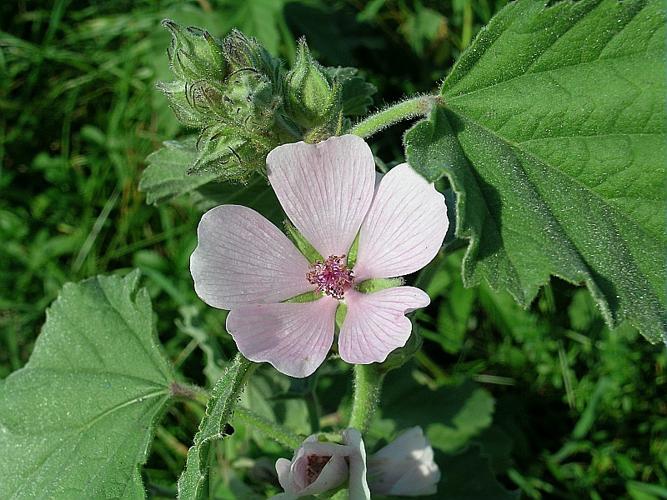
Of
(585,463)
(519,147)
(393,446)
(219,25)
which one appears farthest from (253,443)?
(219,25)

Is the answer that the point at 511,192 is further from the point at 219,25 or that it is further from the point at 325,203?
the point at 219,25

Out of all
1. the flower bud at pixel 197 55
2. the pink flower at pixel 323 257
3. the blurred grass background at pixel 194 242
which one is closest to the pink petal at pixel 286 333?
the pink flower at pixel 323 257

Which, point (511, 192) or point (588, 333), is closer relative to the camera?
point (511, 192)

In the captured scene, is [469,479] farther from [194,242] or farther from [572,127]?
[194,242]

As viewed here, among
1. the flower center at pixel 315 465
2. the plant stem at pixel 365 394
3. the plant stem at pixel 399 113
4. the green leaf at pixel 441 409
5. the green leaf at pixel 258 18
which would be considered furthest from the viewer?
the green leaf at pixel 258 18

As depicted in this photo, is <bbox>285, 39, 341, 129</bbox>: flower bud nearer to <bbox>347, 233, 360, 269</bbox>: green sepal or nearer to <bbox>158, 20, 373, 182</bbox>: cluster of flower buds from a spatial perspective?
<bbox>158, 20, 373, 182</bbox>: cluster of flower buds

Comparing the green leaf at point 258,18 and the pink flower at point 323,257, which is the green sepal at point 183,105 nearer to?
the pink flower at point 323,257
